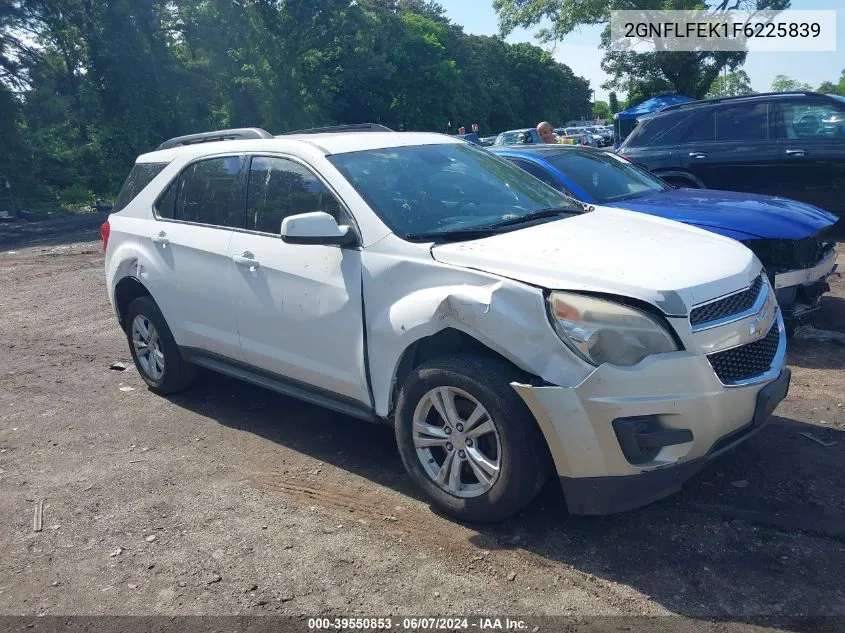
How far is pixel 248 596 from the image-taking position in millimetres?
3354

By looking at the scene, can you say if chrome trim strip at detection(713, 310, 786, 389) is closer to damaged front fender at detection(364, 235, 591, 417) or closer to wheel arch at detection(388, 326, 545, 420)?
damaged front fender at detection(364, 235, 591, 417)

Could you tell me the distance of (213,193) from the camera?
17.1 ft

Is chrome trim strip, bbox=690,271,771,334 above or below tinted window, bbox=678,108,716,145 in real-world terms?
below

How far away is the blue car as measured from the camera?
588 cm

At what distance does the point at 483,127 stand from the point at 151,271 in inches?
2670

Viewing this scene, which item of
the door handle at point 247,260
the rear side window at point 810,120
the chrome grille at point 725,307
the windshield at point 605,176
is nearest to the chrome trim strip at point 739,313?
the chrome grille at point 725,307

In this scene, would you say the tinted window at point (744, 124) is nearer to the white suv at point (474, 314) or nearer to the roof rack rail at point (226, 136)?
the white suv at point (474, 314)

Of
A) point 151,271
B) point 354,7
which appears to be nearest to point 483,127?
A: point 354,7

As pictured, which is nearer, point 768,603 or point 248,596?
point 768,603

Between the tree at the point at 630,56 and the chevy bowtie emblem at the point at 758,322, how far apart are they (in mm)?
25145

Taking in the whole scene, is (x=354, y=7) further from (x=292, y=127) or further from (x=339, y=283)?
(x=339, y=283)

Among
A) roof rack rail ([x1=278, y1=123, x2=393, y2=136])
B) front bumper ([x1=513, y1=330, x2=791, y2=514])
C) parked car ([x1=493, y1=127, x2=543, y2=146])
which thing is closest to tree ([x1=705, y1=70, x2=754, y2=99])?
parked car ([x1=493, y1=127, x2=543, y2=146])

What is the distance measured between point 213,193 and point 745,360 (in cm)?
340

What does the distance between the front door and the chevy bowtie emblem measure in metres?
1.87
